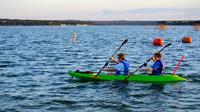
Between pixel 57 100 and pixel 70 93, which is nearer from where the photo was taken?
pixel 57 100

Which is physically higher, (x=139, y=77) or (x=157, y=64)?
(x=157, y=64)

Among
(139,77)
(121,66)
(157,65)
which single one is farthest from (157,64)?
(121,66)

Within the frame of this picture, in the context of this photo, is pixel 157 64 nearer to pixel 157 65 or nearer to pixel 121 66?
pixel 157 65

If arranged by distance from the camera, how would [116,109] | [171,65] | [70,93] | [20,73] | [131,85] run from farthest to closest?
[171,65] → [20,73] → [131,85] → [70,93] → [116,109]

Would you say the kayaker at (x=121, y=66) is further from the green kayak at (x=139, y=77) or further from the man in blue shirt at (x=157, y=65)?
the man in blue shirt at (x=157, y=65)

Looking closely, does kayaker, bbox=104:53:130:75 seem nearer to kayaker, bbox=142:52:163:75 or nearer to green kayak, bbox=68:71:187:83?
green kayak, bbox=68:71:187:83

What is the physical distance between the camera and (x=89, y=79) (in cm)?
2669

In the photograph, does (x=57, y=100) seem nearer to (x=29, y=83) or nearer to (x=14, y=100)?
(x=14, y=100)

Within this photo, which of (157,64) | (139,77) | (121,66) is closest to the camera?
(157,64)

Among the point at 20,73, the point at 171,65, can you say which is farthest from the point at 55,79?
the point at 171,65

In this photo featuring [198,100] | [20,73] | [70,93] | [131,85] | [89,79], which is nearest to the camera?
[198,100]

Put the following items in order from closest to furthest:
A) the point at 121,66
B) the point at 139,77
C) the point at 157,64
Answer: the point at 157,64 → the point at 121,66 → the point at 139,77

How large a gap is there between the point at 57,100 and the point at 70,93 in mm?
1958

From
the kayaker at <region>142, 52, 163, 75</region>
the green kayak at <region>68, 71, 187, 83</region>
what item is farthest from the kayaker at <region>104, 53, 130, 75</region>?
the kayaker at <region>142, 52, 163, 75</region>
